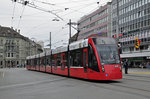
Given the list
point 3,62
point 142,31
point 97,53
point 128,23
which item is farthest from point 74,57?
point 3,62

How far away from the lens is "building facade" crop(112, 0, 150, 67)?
5572 cm

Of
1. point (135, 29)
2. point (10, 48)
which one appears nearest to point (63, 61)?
point (135, 29)

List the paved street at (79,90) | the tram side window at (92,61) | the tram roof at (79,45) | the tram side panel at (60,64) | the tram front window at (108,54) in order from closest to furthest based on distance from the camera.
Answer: the paved street at (79,90) < the tram front window at (108,54) < the tram side window at (92,61) < the tram roof at (79,45) < the tram side panel at (60,64)

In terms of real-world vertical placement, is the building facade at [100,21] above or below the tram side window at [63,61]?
above

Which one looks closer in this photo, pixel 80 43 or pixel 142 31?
pixel 80 43

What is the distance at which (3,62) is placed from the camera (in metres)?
94.1

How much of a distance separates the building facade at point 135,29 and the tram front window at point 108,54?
3809 centimetres

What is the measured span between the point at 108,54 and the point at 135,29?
154 feet

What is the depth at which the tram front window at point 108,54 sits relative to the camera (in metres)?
14.7

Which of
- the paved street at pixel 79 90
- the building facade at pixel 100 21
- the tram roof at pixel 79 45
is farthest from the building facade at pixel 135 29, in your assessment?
the paved street at pixel 79 90

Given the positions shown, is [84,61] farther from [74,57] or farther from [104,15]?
[104,15]

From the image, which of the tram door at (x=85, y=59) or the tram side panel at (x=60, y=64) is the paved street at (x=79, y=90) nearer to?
the tram door at (x=85, y=59)

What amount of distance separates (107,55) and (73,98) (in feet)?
21.7

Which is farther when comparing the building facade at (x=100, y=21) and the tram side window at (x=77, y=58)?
the building facade at (x=100, y=21)
